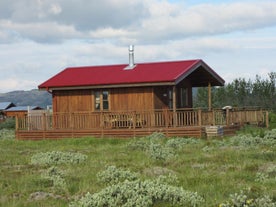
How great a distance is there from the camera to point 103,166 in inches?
537

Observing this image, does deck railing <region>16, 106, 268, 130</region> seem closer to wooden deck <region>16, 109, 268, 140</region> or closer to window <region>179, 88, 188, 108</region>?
wooden deck <region>16, 109, 268, 140</region>

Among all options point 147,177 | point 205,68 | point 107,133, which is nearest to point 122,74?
point 107,133

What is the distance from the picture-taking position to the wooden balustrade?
24.5 meters

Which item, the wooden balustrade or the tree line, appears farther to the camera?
the tree line

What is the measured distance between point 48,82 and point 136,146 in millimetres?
10596

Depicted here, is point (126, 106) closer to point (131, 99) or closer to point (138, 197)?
point (131, 99)

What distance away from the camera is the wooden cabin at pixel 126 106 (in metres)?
24.7

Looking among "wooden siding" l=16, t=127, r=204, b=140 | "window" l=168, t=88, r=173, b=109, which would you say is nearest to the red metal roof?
"window" l=168, t=88, r=173, b=109

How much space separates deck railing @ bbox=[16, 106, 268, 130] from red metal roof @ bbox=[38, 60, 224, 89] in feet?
4.80

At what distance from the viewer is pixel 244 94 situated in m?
47.3

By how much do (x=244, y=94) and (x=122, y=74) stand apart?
22.5 meters

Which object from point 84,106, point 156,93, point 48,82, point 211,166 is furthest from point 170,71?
point 211,166

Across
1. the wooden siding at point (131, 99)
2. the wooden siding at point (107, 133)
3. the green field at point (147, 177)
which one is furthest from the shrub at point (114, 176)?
the wooden siding at point (131, 99)

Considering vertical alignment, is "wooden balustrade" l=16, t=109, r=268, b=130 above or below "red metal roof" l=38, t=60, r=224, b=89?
below
